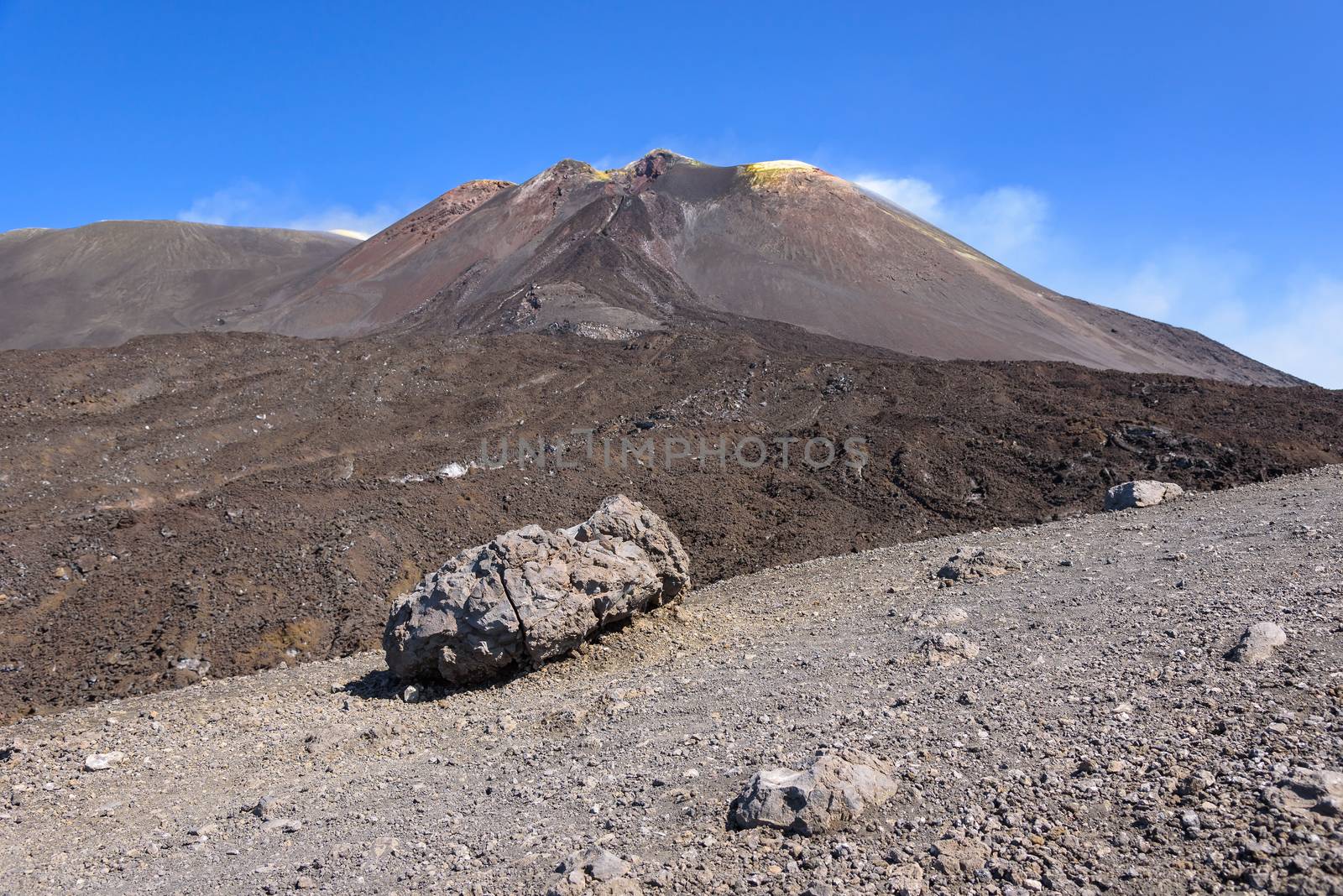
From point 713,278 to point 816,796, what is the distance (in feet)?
155

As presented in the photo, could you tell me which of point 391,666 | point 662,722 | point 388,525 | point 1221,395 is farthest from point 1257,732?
point 1221,395

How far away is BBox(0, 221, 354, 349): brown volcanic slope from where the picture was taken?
192 ft

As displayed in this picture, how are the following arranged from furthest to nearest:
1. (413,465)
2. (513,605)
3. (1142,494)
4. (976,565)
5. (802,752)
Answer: (413,465) → (1142,494) → (976,565) → (513,605) → (802,752)

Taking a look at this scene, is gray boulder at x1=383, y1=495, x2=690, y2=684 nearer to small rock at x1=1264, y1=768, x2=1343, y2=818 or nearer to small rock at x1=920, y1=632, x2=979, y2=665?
small rock at x1=920, y1=632, x2=979, y2=665

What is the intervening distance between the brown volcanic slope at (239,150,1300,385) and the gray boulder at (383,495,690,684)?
2662 centimetres

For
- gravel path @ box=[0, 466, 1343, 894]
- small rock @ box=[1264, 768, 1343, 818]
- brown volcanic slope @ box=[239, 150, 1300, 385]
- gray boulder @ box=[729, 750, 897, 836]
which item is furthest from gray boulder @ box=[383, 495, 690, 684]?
brown volcanic slope @ box=[239, 150, 1300, 385]

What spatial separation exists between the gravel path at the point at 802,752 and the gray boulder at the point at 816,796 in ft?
0.24

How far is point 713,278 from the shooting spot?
4991 cm

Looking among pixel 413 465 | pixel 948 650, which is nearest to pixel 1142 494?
pixel 948 650

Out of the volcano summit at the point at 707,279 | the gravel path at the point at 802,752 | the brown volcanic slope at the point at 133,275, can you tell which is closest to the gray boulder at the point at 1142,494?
the gravel path at the point at 802,752

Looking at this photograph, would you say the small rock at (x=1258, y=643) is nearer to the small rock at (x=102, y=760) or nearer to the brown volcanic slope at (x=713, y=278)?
the small rock at (x=102, y=760)

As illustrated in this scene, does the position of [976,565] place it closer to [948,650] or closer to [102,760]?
[948,650]

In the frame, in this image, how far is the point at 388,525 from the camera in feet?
43.3

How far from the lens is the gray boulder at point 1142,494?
11406 millimetres
